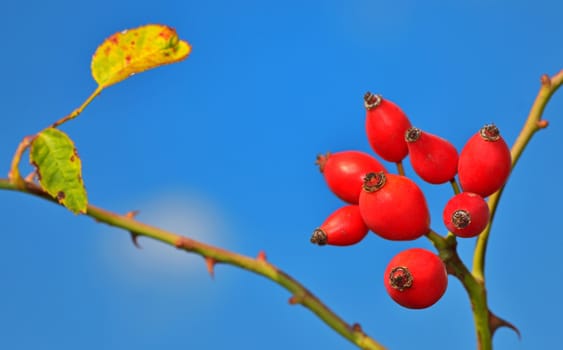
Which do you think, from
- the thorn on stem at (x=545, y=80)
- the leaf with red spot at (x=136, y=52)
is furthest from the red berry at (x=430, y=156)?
the leaf with red spot at (x=136, y=52)

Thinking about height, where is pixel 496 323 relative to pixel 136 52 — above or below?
below

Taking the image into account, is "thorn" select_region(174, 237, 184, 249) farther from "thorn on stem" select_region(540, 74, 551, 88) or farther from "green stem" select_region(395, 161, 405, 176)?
"thorn on stem" select_region(540, 74, 551, 88)

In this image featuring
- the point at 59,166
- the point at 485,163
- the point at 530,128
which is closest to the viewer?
the point at 59,166

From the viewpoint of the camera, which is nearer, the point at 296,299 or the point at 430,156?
the point at 296,299

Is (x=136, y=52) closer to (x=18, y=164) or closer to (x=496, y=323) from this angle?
(x=18, y=164)

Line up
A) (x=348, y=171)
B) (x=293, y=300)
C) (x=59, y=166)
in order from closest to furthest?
1. (x=59, y=166)
2. (x=293, y=300)
3. (x=348, y=171)

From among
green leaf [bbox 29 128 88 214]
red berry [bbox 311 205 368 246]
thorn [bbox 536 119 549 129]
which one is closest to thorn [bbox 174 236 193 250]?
green leaf [bbox 29 128 88 214]

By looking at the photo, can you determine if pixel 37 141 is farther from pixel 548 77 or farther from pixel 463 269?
pixel 548 77

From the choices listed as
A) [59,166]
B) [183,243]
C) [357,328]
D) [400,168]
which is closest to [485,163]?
[400,168]
